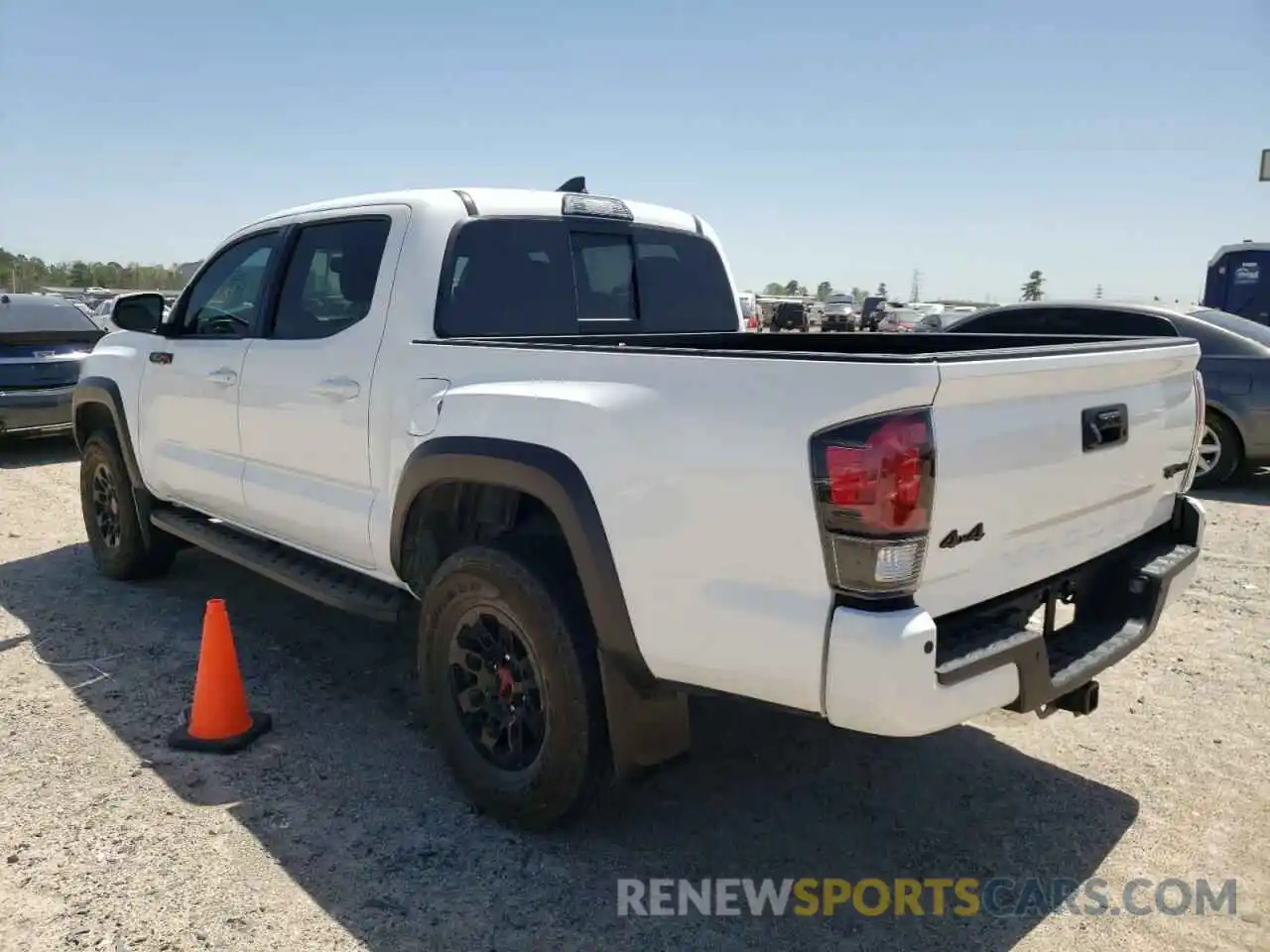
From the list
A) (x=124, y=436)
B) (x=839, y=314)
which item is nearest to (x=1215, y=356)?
(x=124, y=436)

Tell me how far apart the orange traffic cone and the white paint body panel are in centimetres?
77

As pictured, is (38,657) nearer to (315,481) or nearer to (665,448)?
(315,481)

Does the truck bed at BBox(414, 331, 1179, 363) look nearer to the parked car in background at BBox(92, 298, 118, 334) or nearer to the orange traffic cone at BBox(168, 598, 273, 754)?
the orange traffic cone at BBox(168, 598, 273, 754)

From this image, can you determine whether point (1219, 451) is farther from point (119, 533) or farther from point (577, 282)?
point (119, 533)

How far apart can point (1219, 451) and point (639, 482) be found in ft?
→ 25.1

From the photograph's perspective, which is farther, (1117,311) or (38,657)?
(1117,311)

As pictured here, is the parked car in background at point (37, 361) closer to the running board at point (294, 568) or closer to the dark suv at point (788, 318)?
the running board at point (294, 568)

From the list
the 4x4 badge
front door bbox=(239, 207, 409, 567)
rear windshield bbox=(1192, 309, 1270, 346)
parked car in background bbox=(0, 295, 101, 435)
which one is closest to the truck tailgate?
the 4x4 badge

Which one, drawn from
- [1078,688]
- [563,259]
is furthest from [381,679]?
[1078,688]

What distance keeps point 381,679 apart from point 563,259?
2055 millimetres

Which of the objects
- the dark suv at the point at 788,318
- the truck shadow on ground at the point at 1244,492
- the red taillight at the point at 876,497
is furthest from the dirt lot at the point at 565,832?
the dark suv at the point at 788,318

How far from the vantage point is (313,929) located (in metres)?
2.69

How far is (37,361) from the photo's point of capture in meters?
9.99

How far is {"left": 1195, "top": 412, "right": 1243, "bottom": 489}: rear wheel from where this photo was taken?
27.3ft
